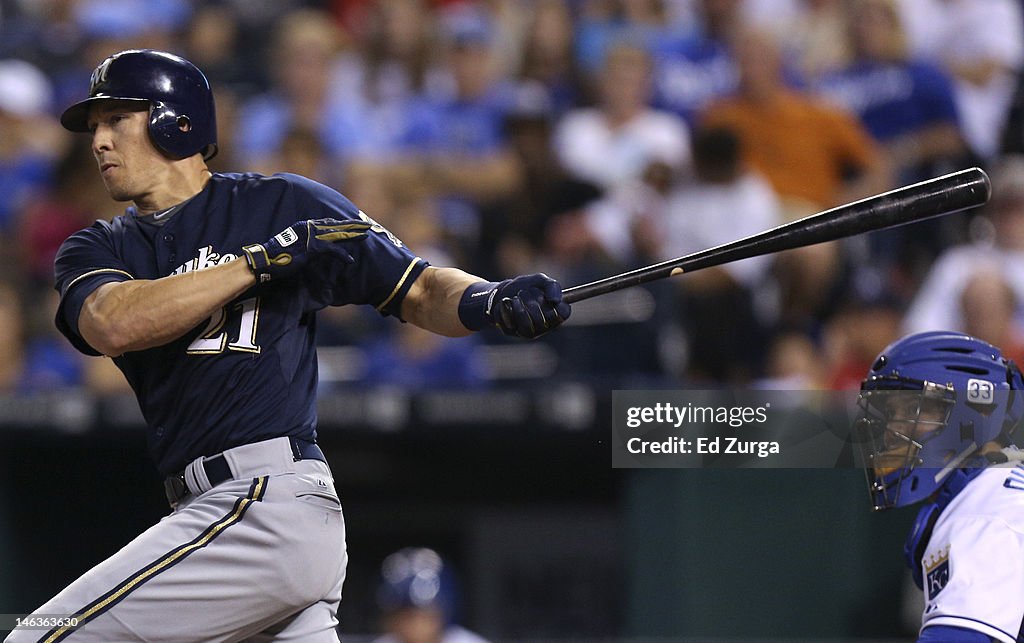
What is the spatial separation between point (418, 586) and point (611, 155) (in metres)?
2.68

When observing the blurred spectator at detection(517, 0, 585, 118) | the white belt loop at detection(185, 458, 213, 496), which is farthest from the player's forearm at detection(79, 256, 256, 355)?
the blurred spectator at detection(517, 0, 585, 118)

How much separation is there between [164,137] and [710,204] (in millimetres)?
3907

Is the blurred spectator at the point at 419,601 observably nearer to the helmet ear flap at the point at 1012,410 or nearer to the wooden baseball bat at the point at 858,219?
the wooden baseball bat at the point at 858,219

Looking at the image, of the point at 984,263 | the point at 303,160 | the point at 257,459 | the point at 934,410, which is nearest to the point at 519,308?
the point at 257,459

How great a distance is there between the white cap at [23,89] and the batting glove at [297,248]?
5547mm

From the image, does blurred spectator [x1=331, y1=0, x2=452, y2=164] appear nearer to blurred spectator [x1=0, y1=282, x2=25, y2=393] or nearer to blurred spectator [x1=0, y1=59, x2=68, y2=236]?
blurred spectator [x1=0, y1=59, x2=68, y2=236]

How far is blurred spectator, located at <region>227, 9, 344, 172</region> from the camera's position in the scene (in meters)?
7.45

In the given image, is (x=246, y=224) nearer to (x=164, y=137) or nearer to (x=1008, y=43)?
(x=164, y=137)

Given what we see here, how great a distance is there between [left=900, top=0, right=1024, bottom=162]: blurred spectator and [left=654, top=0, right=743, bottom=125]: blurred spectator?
0.92m

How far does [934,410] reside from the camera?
2.86 metres

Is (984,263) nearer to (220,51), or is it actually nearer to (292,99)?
(292,99)

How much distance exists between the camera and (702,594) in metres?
5.28

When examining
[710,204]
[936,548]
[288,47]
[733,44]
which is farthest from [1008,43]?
[936,548]

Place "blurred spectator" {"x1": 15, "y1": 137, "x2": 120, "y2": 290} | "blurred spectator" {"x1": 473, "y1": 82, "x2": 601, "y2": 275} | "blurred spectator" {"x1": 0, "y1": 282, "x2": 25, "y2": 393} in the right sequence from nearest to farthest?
"blurred spectator" {"x1": 0, "y1": 282, "x2": 25, "y2": 393} < "blurred spectator" {"x1": 473, "y1": 82, "x2": 601, "y2": 275} < "blurred spectator" {"x1": 15, "y1": 137, "x2": 120, "y2": 290}
